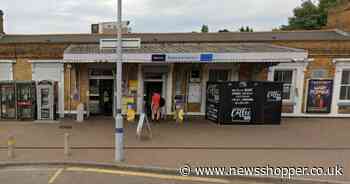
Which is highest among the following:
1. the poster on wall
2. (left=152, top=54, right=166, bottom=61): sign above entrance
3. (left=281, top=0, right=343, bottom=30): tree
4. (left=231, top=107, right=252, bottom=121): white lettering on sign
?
(left=281, top=0, right=343, bottom=30): tree

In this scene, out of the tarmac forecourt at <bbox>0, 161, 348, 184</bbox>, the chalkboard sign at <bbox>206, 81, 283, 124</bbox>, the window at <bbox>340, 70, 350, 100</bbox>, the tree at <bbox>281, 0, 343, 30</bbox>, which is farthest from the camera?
the tree at <bbox>281, 0, 343, 30</bbox>

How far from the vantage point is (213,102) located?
39.1 ft

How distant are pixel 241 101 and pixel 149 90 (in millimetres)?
5070

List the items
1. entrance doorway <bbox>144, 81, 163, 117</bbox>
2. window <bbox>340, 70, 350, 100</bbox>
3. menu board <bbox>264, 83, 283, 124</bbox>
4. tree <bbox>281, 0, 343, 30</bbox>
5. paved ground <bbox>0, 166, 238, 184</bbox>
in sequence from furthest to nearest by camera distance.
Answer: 1. tree <bbox>281, 0, 343, 30</bbox>
2. window <bbox>340, 70, 350, 100</bbox>
3. entrance doorway <bbox>144, 81, 163, 117</bbox>
4. menu board <bbox>264, 83, 283, 124</bbox>
5. paved ground <bbox>0, 166, 238, 184</bbox>

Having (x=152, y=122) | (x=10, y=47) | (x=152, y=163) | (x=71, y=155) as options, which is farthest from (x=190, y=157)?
(x=10, y=47)

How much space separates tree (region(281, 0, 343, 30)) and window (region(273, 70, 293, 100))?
75.6ft

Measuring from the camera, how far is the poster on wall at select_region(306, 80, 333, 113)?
13.3 meters

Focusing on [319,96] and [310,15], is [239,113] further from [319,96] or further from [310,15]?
[310,15]

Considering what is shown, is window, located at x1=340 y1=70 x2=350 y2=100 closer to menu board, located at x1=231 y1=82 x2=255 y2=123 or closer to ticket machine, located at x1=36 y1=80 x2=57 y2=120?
menu board, located at x1=231 y1=82 x2=255 y2=123

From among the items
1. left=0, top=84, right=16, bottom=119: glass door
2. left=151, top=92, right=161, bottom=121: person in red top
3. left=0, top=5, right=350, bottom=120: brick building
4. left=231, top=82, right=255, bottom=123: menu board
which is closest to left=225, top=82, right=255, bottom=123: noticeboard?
left=231, top=82, right=255, bottom=123: menu board

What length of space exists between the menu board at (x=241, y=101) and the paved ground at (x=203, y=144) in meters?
0.72

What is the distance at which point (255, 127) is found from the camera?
1079 centimetres

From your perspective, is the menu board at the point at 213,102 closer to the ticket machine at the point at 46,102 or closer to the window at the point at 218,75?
the window at the point at 218,75

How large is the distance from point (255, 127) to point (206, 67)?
4208 mm
